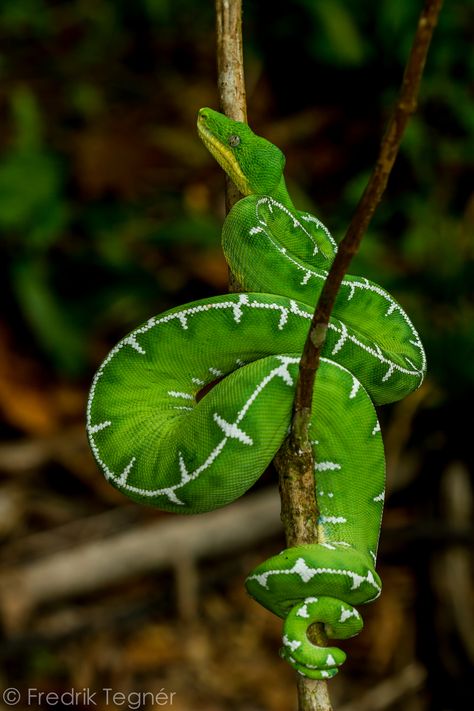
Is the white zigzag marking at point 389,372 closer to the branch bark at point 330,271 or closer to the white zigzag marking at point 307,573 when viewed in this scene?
the branch bark at point 330,271

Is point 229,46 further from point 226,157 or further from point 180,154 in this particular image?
point 180,154

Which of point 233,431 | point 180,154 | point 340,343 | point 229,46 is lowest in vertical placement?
point 233,431

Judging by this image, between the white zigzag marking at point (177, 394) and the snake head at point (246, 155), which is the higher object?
the snake head at point (246, 155)

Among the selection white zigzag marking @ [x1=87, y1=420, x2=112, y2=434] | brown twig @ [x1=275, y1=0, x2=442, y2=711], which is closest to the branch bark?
brown twig @ [x1=275, y1=0, x2=442, y2=711]

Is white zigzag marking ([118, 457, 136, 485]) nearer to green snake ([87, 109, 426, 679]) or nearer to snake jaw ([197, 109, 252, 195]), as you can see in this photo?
green snake ([87, 109, 426, 679])

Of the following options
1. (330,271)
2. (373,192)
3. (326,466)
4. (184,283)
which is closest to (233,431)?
(326,466)

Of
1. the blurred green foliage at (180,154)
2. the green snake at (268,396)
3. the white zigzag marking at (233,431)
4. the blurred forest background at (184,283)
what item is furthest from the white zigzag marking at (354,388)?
the blurred green foliage at (180,154)

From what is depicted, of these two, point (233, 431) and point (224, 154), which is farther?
point (224, 154)
